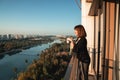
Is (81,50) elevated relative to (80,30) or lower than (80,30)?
lower

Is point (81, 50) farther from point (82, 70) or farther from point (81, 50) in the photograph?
point (82, 70)

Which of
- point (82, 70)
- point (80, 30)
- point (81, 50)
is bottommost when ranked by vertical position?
point (82, 70)

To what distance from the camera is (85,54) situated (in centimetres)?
248

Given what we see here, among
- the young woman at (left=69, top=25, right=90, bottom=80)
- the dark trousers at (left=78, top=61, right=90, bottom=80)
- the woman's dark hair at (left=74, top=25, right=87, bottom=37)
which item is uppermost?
the woman's dark hair at (left=74, top=25, right=87, bottom=37)

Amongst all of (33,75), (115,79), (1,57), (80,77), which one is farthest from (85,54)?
(1,57)

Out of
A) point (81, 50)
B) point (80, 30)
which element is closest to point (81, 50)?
point (81, 50)

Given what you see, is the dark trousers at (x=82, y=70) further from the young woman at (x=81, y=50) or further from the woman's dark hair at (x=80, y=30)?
the woman's dark hair at (x=80, y=30)

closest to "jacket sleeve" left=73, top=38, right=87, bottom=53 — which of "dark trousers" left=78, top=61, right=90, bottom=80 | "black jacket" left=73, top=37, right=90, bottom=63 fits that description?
"black jacket" left=73, top=37, right=90, bottom=63

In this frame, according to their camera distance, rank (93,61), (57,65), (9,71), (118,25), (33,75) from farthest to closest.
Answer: (9,71), (57,65), (33,75), (93,61), (118,25)

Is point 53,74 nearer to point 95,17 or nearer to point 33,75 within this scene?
point 33,75

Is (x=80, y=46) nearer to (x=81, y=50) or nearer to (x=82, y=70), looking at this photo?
(x=81, y=50)

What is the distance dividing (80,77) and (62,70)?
30.6 m

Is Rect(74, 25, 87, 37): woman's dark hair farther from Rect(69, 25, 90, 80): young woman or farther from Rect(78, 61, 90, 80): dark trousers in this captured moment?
Rect(78, 61, 90, 80): dark trousers

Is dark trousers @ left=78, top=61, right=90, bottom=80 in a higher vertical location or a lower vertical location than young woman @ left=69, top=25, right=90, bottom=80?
lower
